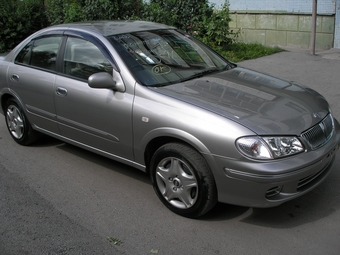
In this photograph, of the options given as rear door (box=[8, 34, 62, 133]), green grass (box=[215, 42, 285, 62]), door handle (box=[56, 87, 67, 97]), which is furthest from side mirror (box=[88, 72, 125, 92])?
green grass (box=[215, 42, 285, 62])

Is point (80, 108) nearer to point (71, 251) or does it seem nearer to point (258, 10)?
point (71, 251)

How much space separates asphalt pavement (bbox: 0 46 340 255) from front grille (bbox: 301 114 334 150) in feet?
2.11

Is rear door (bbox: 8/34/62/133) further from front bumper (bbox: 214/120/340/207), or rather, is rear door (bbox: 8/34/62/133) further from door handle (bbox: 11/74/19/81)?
front bumper (bbox: 214/120/340/207)

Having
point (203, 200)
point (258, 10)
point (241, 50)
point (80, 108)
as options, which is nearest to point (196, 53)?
point (80, 108)

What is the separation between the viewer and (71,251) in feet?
11.9

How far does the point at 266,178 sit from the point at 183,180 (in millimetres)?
789

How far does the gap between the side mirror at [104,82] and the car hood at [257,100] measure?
0.42m

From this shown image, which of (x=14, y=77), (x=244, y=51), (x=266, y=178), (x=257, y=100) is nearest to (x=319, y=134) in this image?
(x=257, y=100)

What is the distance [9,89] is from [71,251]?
2.92 metres

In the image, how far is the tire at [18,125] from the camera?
5816 millimetres

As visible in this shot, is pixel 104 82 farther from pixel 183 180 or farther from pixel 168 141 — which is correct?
pixel 183 180

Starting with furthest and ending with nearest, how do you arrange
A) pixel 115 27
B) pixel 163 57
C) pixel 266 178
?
pixel 115 27, pixel 163 57, pixel 266 178

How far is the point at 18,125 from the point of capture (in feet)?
19.6

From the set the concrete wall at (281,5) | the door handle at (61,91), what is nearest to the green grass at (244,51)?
the concrete wall at (281,5)
